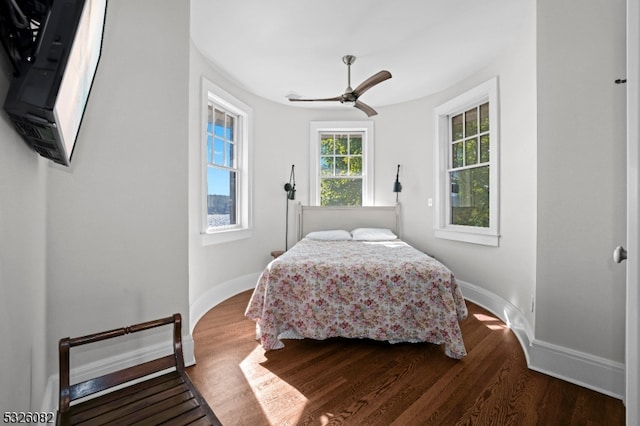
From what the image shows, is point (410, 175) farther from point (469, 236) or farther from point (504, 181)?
point (504, 181)

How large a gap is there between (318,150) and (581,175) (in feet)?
10.0

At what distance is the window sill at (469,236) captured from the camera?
9.27ft

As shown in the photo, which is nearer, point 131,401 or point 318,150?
point 131,401

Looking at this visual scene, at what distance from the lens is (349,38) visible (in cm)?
250

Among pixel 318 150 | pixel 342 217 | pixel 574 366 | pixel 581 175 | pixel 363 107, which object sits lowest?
pixel 574 366

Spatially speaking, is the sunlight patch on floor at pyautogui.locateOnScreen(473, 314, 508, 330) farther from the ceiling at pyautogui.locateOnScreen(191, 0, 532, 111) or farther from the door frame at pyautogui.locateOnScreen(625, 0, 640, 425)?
the ceiling at pyautogui.locateOnScreen(191, 0, 532, 111)

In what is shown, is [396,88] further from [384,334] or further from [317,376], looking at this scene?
[317,376]

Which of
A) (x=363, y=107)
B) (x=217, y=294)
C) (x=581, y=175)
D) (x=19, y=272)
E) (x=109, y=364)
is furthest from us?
(x=217, y=294)

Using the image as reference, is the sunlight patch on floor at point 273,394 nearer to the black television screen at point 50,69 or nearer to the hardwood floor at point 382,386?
the hardwood floor at point 382,386

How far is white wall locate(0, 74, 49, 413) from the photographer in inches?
28.0

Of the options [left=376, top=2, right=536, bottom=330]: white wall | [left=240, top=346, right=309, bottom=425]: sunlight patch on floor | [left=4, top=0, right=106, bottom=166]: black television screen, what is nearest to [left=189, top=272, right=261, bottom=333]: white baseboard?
[left=240, top=346, right=309, bottom=425]: sunlight patch on floor

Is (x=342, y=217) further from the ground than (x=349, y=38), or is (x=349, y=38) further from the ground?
(x=349, y=38)

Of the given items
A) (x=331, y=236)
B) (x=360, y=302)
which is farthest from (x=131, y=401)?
(x=331, y=236)

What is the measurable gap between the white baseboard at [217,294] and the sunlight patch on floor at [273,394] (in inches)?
29.2
